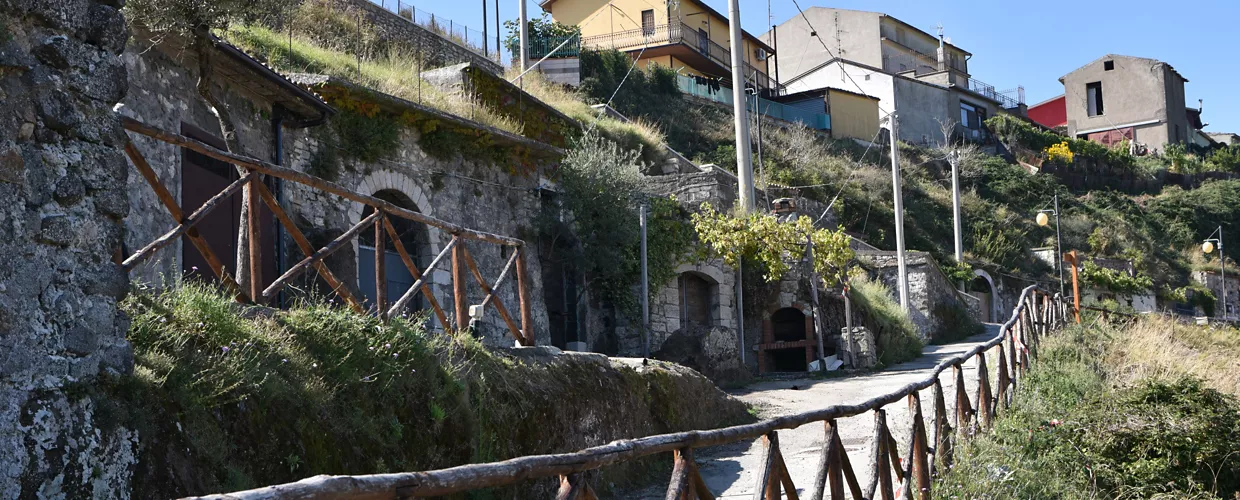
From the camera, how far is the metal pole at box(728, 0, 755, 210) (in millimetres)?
19281

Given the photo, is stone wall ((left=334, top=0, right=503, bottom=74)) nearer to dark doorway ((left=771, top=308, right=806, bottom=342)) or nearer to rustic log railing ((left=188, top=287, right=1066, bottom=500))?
dark doorway ((left=771, top=308, right=806, bottom=342))

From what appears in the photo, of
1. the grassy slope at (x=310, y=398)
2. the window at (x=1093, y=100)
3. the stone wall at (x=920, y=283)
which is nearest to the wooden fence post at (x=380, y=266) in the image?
the grassy slope at (x=310, y=398)

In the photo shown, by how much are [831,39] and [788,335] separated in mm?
33715

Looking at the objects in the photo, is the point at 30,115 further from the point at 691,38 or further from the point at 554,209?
the point at 691,38

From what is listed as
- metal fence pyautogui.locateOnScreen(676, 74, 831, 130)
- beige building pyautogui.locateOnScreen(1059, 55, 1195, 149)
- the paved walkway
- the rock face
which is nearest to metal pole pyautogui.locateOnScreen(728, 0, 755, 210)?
the paved walkway

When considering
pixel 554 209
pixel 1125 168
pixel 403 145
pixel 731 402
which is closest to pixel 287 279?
pixel 731 402

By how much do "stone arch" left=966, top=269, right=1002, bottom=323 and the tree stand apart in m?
26.6

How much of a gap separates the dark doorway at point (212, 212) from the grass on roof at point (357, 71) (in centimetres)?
414

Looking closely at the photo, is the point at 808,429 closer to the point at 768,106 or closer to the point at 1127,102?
the point at 768,106

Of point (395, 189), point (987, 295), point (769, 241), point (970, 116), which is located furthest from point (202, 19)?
point (970, 116)

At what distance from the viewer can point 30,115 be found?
3.88 metres

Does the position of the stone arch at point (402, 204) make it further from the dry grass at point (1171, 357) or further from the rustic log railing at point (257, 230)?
the dry grass at point (1171, 357)

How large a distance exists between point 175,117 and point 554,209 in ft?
21.9

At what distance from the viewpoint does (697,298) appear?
688 inches
